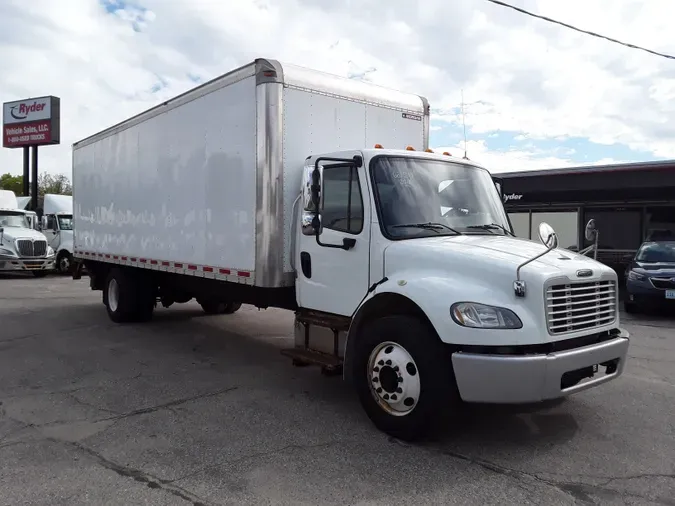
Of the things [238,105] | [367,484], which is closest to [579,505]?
[367,484]

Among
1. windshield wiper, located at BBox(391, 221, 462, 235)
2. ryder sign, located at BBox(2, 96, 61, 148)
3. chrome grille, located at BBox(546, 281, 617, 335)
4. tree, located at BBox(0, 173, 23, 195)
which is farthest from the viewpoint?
tree, located at BBox(0, 173, 23, 195)

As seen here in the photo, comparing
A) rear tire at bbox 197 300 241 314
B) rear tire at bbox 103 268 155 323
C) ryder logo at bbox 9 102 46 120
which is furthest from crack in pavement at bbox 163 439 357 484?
ryder logo at bbox 9 102 46 120

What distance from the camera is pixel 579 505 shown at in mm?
3625

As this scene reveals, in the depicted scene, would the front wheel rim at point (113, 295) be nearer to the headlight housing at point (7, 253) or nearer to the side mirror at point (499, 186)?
the side mirror at point (499, 186)

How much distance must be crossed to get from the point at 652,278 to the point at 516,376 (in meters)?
9.35

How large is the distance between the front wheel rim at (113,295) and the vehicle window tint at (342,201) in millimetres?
6099

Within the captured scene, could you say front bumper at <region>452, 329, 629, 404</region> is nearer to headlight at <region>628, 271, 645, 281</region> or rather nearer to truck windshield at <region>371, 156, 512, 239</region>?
truck windshield at <region>371, 156, 512, 239</region>

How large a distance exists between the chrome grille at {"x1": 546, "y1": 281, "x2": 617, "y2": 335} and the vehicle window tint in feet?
5.80

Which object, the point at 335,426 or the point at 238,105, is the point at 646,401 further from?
the point at 238,105

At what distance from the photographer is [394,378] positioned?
468 centimetres

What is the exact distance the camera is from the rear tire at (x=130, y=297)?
1013 cm

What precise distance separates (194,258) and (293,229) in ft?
6.76

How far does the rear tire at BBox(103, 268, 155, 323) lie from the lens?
1013 cm

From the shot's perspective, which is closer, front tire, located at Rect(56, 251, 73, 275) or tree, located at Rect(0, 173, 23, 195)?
front tire, located at Rect(56, 251, 73, 275)
